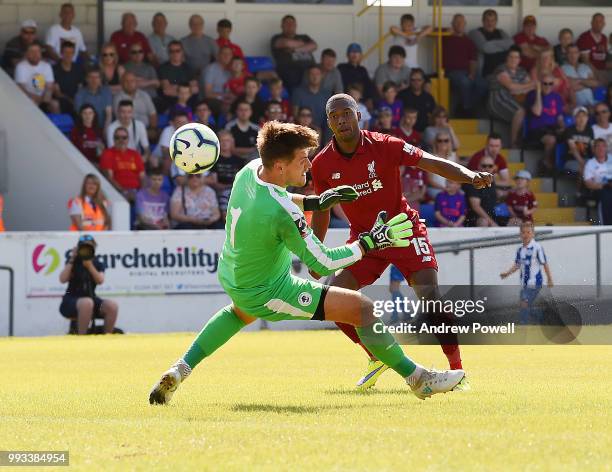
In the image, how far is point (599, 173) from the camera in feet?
75.0

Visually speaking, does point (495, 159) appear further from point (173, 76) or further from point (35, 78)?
point (35, 78)

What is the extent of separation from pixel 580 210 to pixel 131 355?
1074cm

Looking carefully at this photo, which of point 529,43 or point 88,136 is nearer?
point 88,136

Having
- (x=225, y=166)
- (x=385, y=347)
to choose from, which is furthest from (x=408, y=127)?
(x=385, y=347)

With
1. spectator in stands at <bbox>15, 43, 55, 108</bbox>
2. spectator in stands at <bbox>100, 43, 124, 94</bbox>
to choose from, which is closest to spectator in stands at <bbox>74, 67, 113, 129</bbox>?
spectator in stands at <bbox>100, 43, 124, 94</bbox>

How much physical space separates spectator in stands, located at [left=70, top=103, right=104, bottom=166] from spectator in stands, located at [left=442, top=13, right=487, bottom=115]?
23.9 feet

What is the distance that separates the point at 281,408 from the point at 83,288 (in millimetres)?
10841

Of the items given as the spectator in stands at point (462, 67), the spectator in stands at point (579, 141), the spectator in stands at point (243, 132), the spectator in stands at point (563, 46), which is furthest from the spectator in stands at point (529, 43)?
the spectator in stands at point (243, 132)

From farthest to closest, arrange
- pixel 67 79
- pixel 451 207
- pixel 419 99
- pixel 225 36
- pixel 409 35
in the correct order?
pixel 409 35
pixel 225 36
pixel 419 99
pixel 67 79
pixel 451 207

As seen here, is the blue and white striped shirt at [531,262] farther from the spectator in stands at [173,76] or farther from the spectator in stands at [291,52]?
the spectator in stands at [173,76]

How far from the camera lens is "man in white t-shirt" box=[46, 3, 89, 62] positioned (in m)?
22.6

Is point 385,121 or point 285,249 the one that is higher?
point 385,121

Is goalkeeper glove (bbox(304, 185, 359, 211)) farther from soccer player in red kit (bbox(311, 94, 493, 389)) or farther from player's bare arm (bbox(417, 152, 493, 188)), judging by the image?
soccer player in red kit (bbox(311, 94, 493, 389))

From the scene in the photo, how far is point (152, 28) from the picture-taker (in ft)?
81.8
